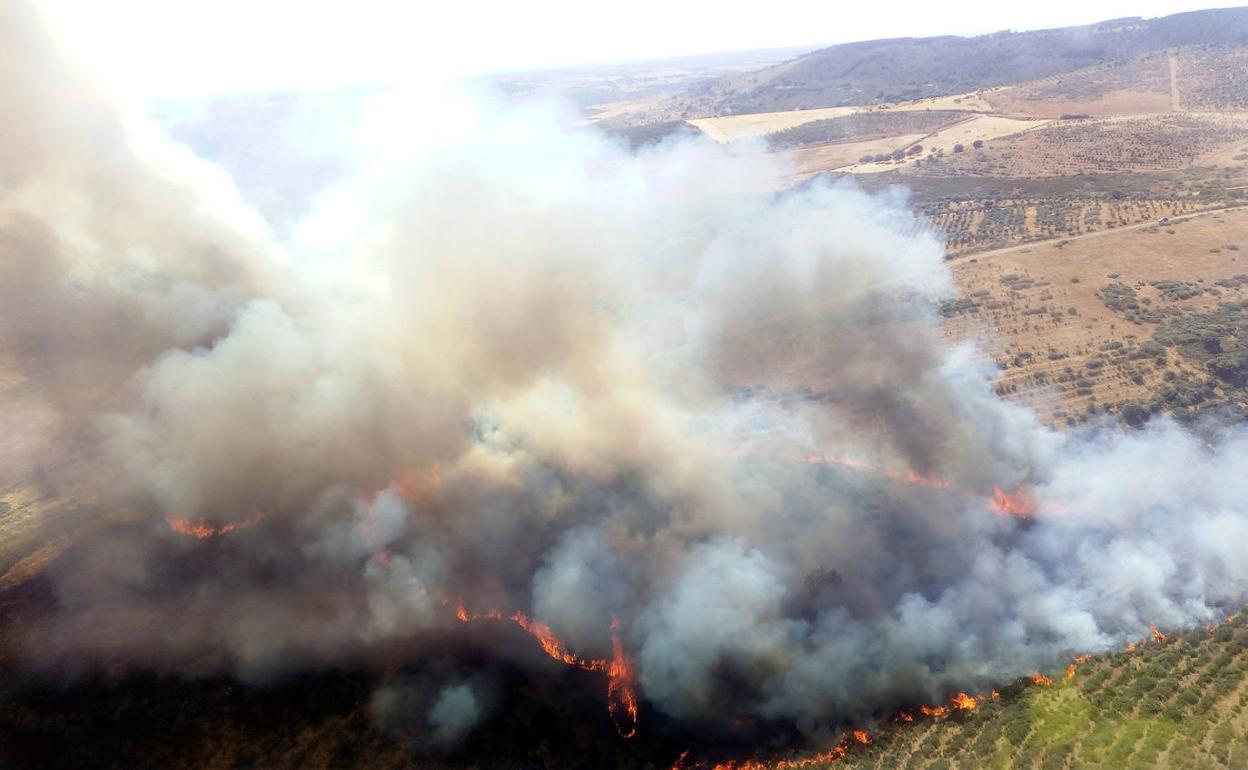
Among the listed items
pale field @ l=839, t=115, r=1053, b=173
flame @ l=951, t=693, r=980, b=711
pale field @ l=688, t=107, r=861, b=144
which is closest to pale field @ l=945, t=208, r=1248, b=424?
flame @ l=951, t=693, r=980, b=711

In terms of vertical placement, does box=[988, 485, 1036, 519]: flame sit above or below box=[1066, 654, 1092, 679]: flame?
above

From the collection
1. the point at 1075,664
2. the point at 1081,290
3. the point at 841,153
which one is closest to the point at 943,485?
the point at 1075,664

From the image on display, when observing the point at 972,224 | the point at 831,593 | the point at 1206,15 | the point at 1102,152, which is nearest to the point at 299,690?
the point at 831,593

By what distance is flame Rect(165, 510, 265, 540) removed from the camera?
30.6 meters

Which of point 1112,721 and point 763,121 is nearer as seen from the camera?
point 1112,721

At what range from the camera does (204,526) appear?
101 ft

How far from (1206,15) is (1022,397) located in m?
161

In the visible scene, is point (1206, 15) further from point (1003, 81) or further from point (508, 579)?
point (508, 579)

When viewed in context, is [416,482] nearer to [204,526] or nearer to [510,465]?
[510,465]

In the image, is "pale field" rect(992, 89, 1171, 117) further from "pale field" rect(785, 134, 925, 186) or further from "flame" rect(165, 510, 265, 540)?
"flame" rect(165, 510, 265, 540)

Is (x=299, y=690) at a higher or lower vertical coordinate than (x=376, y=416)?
lower

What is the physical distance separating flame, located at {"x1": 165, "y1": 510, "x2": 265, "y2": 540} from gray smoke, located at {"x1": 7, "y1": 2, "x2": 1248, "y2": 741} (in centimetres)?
17

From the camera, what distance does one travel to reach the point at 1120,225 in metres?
58.4

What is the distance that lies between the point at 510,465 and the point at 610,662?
11.1 metres
